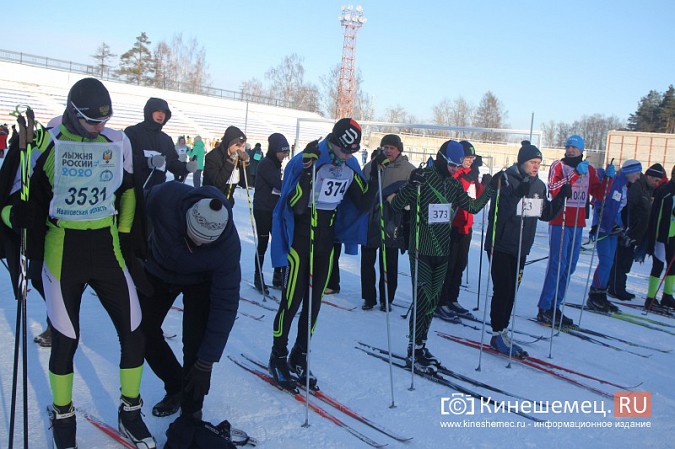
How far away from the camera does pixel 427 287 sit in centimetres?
481

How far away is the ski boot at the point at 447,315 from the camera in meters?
6.40

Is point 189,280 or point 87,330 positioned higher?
point 189,280

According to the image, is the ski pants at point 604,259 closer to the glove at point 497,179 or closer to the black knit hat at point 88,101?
the glove at point 497,179

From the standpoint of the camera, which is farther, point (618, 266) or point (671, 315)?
point (618, 266)

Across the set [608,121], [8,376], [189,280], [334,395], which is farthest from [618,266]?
[608,121]

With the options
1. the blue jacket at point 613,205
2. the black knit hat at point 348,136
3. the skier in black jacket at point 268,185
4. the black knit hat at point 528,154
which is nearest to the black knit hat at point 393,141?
the skier in black jacket at point 268,185

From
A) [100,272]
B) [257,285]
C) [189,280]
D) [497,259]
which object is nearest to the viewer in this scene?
[100,272]

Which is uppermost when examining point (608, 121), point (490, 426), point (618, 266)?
A: point (608, 121)

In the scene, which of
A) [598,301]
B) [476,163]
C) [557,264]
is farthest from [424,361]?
[598,301]

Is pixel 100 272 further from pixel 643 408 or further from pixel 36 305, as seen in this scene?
pixel 643 408

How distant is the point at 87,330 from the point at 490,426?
3435 mm

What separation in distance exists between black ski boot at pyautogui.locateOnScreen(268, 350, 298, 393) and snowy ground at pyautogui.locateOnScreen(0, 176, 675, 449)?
0.08 metres

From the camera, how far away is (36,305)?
5.46 m

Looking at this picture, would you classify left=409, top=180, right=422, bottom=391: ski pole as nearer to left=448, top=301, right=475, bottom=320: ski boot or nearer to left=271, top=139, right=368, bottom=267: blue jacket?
left=271, top=139, right=368, bottom=267: blue jacket
